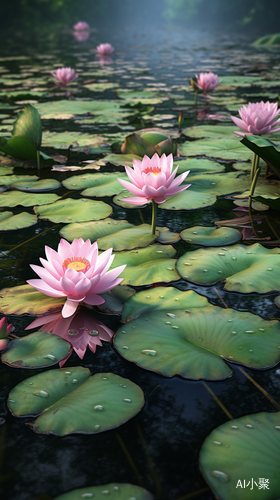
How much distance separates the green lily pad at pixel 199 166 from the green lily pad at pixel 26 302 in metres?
1.25

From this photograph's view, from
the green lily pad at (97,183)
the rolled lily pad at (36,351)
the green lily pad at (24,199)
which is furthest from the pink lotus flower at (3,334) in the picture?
the green lily pad at (97,183)

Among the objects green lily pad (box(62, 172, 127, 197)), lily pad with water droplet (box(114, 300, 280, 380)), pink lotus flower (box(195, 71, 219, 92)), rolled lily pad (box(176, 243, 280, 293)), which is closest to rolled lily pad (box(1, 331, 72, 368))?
lily pad with water droplet (box(114, 300, 280, 380))

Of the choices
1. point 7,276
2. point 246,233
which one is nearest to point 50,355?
point 7,276

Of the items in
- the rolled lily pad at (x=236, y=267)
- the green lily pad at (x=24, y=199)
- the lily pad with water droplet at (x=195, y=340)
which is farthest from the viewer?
the green lily pad at (x=24, y=199)

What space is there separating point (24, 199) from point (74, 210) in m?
0.27

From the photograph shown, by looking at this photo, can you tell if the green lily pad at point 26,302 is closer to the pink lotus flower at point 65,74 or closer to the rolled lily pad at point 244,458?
the rolled lily pad at point 244,458

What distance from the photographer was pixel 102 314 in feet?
3.66

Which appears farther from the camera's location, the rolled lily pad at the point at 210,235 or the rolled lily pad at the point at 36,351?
the rolled lily pad at the point at 210,235

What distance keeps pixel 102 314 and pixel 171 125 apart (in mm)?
2418

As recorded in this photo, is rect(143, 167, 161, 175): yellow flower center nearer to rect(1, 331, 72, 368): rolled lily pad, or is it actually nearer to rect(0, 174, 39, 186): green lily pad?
rect(1, 331, 72, 368): rolled lily pad

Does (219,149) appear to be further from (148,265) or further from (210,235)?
(148,265)

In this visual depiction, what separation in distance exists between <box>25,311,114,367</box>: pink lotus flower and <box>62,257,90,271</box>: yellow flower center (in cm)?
14

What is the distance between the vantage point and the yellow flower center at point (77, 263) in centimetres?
107

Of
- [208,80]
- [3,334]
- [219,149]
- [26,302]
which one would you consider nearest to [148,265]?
[26,302]
